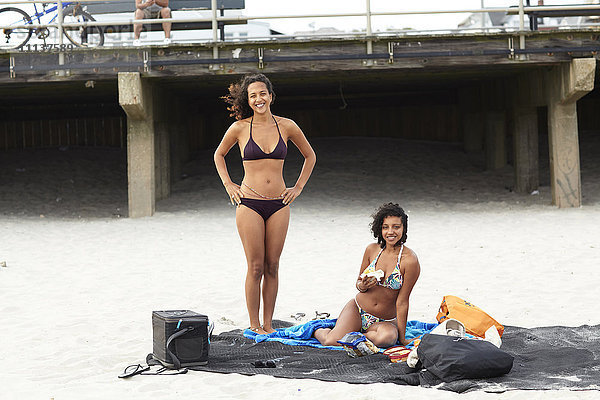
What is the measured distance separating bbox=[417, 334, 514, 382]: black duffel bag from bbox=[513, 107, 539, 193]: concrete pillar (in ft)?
32.4

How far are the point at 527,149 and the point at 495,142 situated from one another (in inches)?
72.2

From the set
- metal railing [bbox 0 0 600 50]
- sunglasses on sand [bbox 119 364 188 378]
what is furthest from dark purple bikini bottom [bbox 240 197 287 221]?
metal railing [bbox 0 0 600 50]

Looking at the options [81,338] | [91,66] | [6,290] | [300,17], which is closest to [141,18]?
[91,66]

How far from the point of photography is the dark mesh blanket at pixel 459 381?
12.9ft

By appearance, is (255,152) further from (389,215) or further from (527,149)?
(527,149)

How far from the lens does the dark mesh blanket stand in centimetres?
392

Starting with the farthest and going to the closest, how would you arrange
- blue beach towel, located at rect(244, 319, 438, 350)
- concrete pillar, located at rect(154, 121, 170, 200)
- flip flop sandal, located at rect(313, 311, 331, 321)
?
concrete pillar, located at rect(154, 121, 170, 200) → flip flop sandal, located at rect(313, 311, 331, 321) → blue beach towel, located at rect(244, 319, 438, 350)

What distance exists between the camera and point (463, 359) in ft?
13.0

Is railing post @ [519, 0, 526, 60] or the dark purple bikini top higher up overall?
railing post @ [519, 0, 526, 60]

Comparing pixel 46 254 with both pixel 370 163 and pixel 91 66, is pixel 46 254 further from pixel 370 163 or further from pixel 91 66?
→ pixel 370 163

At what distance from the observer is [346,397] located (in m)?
3.76

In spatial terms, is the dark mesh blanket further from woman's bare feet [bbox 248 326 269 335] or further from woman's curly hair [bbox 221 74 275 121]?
woman's curly hair [bbox 221 74 275 121]

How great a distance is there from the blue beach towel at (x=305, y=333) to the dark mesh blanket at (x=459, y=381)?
0.07 m

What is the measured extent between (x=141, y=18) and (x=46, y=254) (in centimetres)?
415
